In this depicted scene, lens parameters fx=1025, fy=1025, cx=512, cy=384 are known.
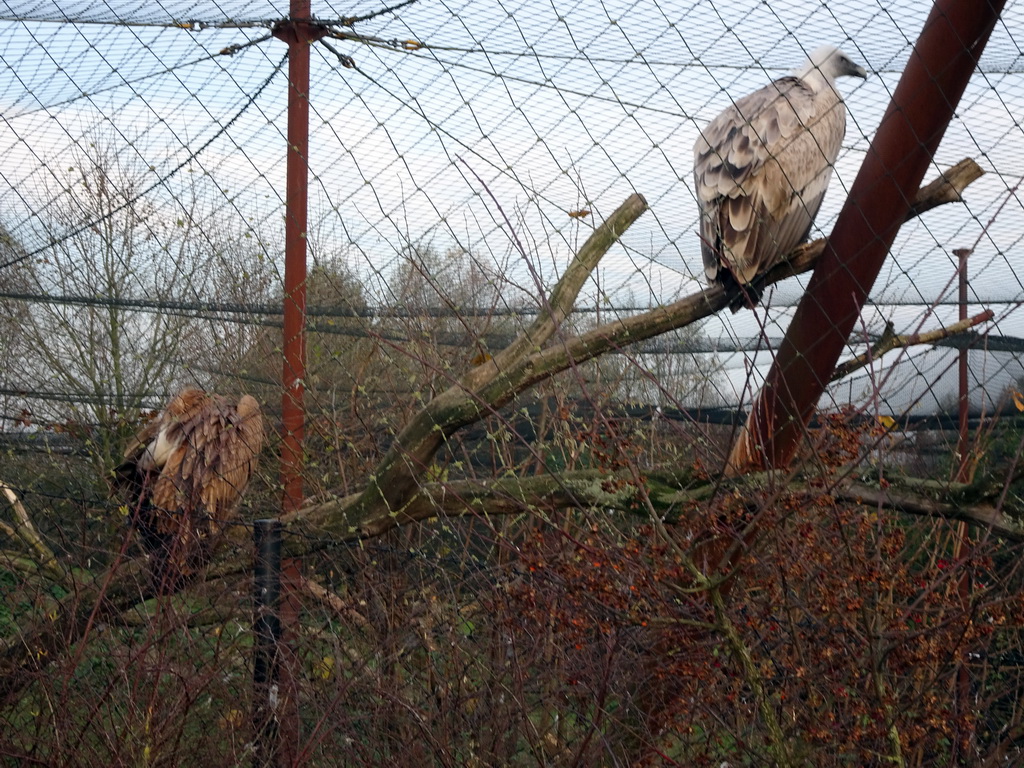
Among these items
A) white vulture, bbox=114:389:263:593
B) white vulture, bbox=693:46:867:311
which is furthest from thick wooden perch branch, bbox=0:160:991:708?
white vulture, bbox=114:389:263:593

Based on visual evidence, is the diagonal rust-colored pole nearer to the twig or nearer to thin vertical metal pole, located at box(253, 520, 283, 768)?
the twig

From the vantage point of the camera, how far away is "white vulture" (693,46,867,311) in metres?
3.00

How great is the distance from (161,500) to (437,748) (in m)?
1.95

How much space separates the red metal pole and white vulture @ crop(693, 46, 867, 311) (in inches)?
46.4

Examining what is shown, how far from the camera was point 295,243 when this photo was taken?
3.52m

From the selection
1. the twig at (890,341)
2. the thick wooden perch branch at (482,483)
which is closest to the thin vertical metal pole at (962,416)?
the twig at (890,341)

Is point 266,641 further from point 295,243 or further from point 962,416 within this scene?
point 962,416

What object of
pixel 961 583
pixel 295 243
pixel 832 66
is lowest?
pixel 961 583

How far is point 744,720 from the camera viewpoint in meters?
2.71

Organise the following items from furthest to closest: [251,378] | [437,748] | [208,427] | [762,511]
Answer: [251,378] → [208,427] → [437,748] → [762,511]

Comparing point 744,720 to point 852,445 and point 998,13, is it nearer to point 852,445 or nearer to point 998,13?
point 852,445

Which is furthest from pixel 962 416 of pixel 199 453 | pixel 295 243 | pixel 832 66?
pixel 199 453

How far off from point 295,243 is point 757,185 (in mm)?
1552

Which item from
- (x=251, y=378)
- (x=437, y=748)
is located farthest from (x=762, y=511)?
(x=251, y=378)
